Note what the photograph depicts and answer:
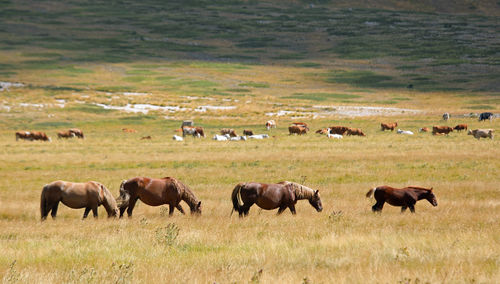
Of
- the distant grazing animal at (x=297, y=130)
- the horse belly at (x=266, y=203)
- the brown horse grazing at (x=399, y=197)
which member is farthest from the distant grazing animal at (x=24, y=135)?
the brown horse grazing at (x=399, y=197)

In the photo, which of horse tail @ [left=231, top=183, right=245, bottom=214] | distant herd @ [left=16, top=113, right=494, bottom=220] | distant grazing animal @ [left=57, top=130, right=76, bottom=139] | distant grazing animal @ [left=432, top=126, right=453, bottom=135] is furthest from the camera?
distant grazing animal @ [left=57, top=130, right=76, bottom=139]

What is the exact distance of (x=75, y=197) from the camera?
1659 centimetres

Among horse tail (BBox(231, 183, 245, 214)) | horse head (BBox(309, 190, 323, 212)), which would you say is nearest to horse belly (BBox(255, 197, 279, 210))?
horse tail (BBox(231, 183, 245, 214))

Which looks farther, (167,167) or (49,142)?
(49,142)

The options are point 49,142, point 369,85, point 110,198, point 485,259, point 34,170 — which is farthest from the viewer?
point 369,85

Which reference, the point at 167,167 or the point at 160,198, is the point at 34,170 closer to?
the point at 167,167

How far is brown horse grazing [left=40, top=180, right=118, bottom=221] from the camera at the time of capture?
1655 centimetres

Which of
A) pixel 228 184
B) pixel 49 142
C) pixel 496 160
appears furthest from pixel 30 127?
pixel 496 160

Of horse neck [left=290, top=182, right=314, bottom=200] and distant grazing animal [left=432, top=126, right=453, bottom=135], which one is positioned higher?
→ horse neck [left=290, top=182, right=314, bottom=200]

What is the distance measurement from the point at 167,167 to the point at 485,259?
23.5 meters

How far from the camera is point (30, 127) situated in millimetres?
63656

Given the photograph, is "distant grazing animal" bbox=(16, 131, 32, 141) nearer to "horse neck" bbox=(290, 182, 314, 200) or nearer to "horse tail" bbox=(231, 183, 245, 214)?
"horse tail" bbox=(231, 183, 245, 214)

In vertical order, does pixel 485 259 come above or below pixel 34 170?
above

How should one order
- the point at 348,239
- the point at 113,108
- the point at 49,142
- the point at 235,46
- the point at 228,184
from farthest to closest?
the point at 235,46, the point at 113,108, the point at 49,142, the point at 228,184, the point at 348,239
